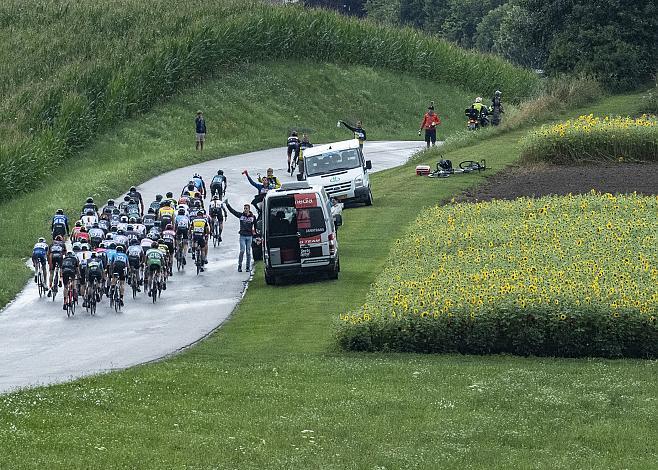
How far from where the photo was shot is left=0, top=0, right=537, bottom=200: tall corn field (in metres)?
53.0

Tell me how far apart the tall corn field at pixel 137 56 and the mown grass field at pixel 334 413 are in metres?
25.9

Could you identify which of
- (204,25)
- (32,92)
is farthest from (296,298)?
(204,25)

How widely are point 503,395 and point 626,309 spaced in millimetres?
4029

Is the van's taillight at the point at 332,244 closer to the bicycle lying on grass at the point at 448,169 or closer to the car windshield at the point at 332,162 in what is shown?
the car windshield at the point at 332,162

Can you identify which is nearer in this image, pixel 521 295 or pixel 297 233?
pixel 521 295

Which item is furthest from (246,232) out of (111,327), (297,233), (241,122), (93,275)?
(241,122)

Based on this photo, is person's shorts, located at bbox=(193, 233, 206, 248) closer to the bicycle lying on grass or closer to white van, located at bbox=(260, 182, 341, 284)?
white van, located at bbox=(260, 182, 341, 284)

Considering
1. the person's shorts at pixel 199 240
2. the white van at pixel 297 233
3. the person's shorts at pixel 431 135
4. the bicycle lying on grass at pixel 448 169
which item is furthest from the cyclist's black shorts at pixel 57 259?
the person's shorts at pixel 431 135

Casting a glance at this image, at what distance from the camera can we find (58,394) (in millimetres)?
18938

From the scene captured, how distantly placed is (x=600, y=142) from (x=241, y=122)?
22.4 m

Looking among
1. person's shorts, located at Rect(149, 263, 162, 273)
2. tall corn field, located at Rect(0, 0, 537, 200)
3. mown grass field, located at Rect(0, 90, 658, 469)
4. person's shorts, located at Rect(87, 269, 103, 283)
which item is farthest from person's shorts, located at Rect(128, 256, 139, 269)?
tall corn field, located at Rect(0, 0, 537, 200)

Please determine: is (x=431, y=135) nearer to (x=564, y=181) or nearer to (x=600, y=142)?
(x=600, y=142)

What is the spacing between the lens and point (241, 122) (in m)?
63.2

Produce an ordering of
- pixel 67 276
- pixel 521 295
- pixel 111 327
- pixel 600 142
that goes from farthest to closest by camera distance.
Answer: pixel 600 142
pixel 67 276
pixel 111 327
pixel 521 295
